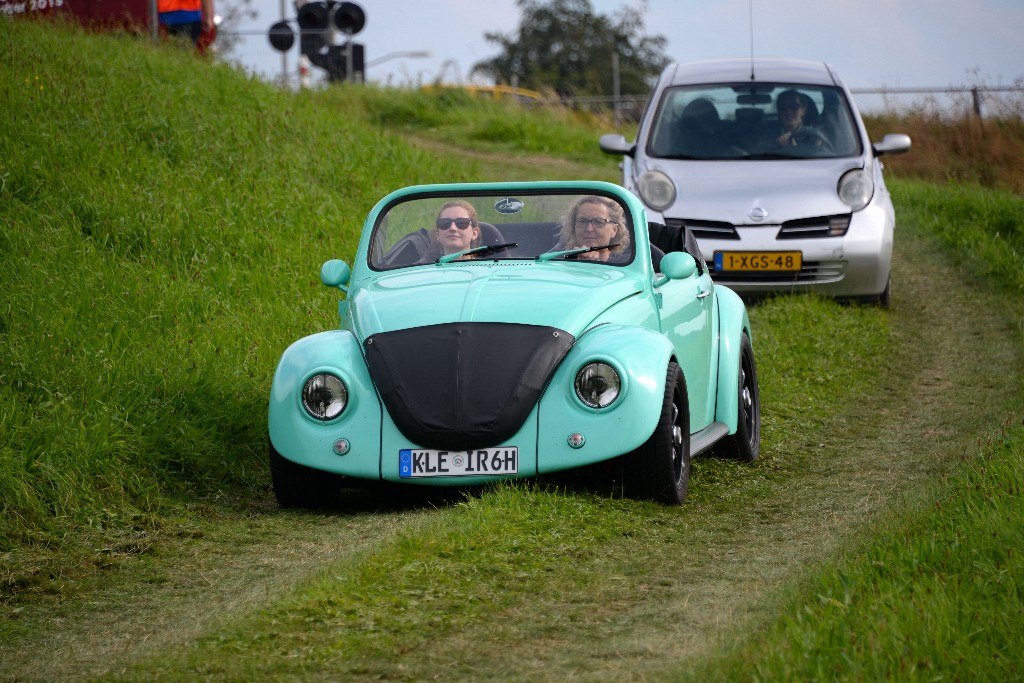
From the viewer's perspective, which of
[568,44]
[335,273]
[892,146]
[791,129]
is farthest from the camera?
[568,44]

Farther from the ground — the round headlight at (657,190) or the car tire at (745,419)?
the round headlight at (657,190)

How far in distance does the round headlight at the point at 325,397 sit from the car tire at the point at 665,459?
1.27 meters

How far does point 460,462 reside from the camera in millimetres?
6102

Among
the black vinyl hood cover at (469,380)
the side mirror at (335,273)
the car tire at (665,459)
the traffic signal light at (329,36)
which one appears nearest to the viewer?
the black vinyl hood cover at (469,380)

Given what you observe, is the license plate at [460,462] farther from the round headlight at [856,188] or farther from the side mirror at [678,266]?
the round headlight at [856,188]

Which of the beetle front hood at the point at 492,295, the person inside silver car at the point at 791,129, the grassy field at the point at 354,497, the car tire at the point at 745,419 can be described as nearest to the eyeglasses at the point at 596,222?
the beetle front hood at the point at 492,295

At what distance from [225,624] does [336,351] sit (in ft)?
6.14

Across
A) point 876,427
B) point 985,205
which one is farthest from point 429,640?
point 985,205

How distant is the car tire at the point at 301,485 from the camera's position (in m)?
6.48

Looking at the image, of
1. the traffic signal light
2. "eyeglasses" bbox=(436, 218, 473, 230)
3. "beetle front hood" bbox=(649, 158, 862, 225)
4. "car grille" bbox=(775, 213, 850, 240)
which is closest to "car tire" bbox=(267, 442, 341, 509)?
"eyeglasses" bbox=(436, 218, 473, 230)

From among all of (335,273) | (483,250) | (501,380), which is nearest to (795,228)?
(483,250)

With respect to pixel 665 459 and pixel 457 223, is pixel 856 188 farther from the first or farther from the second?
pixel 665 459

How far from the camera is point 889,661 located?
3857mm

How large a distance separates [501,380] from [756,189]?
643cm
